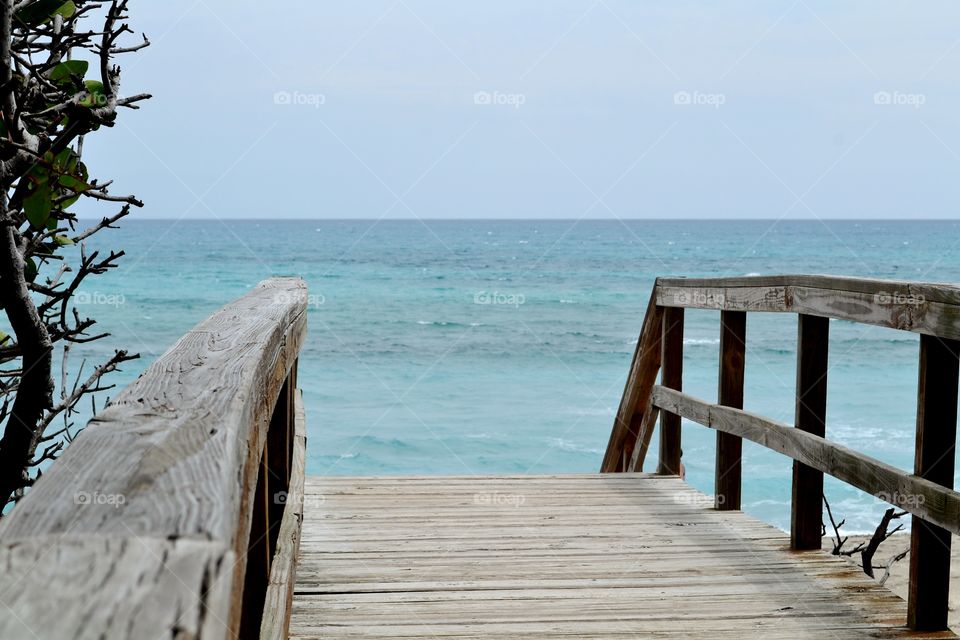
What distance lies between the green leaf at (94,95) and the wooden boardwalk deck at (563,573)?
59.4 inches

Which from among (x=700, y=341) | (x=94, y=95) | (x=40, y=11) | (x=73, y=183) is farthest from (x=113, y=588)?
(x=700, y=341)

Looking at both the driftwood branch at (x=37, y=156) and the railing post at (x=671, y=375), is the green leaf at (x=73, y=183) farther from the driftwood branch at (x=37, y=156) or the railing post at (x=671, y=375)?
the railing post at (x=671, y=375)

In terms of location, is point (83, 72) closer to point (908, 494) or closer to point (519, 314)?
point (908, 494)

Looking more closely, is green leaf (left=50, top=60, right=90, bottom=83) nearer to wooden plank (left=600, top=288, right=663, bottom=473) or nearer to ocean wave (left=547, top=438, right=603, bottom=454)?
wooden plank (left=600, top=288, right=663, bottom=473)

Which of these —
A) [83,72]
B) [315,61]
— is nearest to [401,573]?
[83,72]

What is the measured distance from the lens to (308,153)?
7088cm

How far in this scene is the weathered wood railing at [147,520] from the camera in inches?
25.4

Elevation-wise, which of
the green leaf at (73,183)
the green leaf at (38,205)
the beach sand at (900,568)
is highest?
the green leaf at (73,183)

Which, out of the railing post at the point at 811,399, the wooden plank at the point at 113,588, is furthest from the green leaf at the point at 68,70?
the railing post at the point at 811,399

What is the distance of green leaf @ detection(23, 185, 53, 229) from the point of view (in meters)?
2.16

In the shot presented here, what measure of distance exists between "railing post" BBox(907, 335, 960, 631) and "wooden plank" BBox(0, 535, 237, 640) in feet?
7.16

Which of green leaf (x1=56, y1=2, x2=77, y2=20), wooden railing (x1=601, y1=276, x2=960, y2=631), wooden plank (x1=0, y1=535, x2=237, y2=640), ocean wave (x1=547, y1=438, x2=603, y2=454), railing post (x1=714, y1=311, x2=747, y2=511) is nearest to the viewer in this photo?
wooden plank (x1=0, y1=535, x2=237, y2=640)

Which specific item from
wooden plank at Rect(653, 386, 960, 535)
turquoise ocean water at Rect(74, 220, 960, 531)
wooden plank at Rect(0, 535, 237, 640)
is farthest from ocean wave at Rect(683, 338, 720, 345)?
wooden plank at Rect(0, 535, 237, 640)

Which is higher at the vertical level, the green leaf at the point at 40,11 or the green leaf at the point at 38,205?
the green leaf at the point at 40,11
